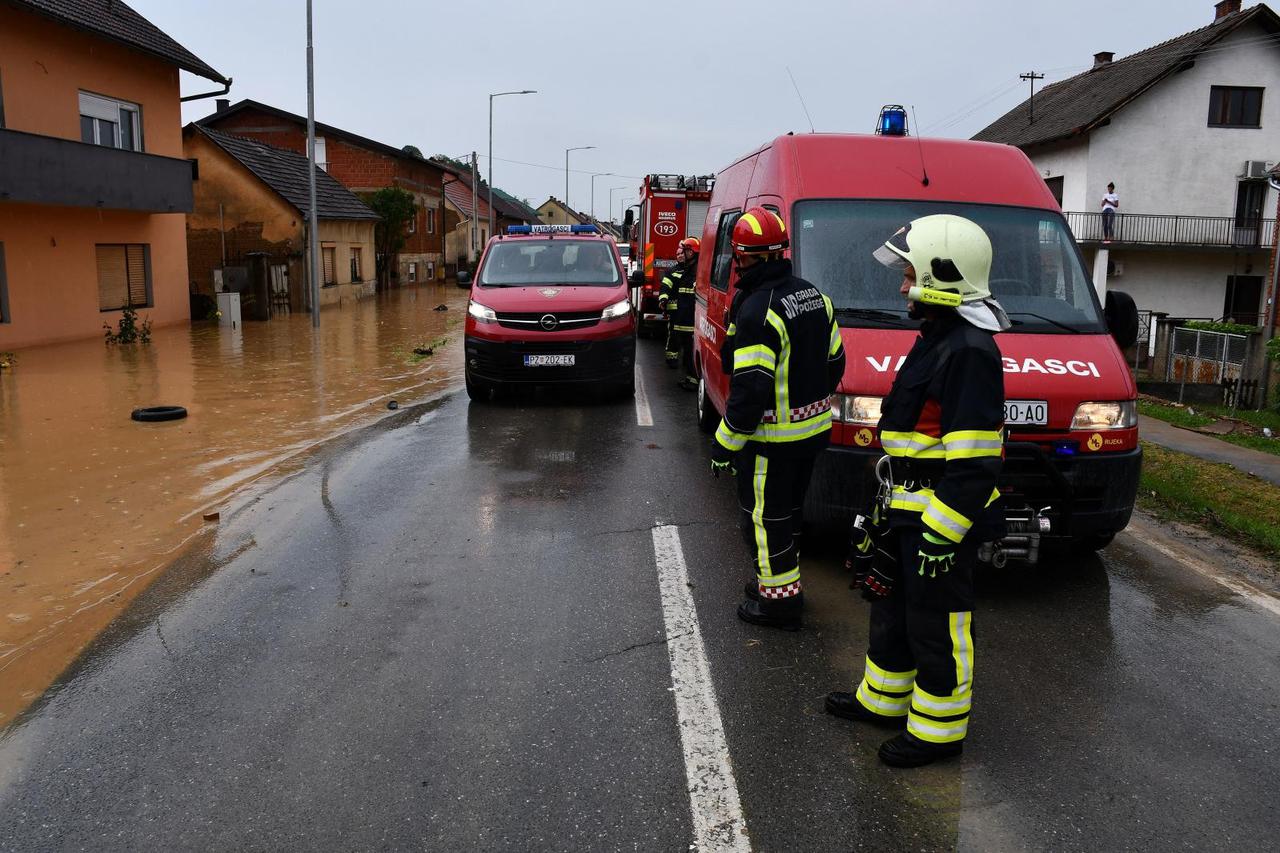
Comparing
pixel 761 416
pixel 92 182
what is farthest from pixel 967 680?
pixel 92 182

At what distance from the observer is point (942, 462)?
3.55 meters

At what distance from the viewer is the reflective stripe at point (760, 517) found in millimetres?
4738

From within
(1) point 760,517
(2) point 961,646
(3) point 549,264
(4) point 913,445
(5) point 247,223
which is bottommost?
(2) point 961,646

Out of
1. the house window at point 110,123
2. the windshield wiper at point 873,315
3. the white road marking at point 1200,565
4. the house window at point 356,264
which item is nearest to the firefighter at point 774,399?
the windshield wiper at point 873,315

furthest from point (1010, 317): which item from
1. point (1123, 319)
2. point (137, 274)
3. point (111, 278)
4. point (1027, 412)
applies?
point (137, 274)

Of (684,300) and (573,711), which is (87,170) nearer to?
(684,300)

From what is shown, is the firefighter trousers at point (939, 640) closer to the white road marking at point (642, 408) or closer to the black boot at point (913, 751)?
the black boot at point (913, 751)

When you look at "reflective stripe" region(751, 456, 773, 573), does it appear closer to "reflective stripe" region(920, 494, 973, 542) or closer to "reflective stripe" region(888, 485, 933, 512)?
"reflective stripe" region(888, 485, 933, 512)

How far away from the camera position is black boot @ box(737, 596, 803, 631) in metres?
4.86

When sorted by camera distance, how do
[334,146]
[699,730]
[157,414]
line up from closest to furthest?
[699,730]
[157,414]
[334,146]

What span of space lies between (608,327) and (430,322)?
1475cm

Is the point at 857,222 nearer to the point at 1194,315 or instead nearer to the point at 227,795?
the point at 227,795

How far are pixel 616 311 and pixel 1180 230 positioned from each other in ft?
108

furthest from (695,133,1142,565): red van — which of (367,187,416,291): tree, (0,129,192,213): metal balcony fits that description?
(367,187,416,291): tree
